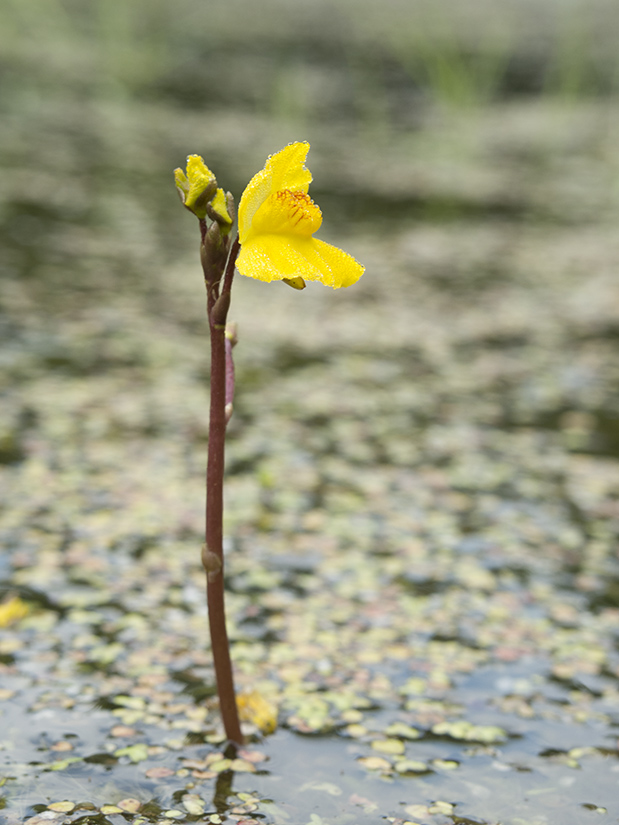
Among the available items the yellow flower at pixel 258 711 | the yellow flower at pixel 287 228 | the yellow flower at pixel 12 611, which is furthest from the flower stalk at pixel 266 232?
the yellow flower at pixel 12 611

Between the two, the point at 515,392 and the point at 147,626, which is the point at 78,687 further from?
the point at 515,392

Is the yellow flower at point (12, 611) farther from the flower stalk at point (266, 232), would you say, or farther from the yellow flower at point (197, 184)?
the yellow flower at point (197, 184)

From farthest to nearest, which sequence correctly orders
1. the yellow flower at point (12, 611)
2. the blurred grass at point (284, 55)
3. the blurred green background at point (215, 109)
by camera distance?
the blurred grass at point (284, 55)
the blurred green background at point (215, 109)
the yellow flower at point (12, 611)

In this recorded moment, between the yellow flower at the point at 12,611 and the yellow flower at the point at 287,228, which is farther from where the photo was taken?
the yellow flower at the point at 12,611

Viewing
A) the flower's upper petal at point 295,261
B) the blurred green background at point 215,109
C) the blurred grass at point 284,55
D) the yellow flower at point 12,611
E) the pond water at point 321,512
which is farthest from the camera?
the blurred grass at point 284,55

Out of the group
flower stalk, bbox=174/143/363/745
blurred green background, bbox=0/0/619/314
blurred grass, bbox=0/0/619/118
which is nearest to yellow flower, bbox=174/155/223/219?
flower stalk, bbox=174/143/363/745

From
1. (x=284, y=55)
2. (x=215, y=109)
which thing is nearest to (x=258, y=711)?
(x=215, y=109)

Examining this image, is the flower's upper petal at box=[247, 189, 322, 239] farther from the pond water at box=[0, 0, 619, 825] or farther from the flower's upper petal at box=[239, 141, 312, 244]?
the pond water at box=[0, 0, 619, 825]

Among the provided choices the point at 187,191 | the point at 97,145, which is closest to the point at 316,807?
the point at 187,191
